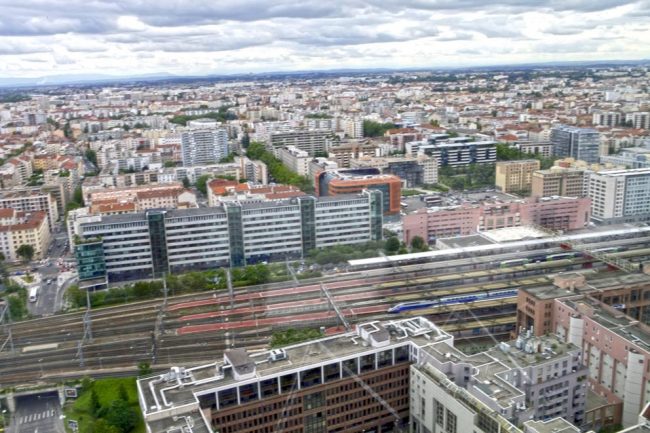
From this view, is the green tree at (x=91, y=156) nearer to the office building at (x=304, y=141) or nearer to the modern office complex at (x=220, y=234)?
the office building at (x=304, y=141)

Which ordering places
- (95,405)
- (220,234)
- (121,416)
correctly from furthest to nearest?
1. (220,234)
2. (95,405)
3. (121,416)

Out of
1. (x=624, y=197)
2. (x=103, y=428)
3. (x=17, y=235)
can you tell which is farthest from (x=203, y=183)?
(x=103, y=428)

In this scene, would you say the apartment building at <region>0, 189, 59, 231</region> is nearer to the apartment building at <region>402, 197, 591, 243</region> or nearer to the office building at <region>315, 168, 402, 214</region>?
the office building at <region>315, 168, 402, 214</region>

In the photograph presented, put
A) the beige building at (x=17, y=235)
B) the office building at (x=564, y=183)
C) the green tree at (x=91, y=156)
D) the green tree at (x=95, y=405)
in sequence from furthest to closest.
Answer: the green tree at (x=91, y=156), the office building at (x=564, y=183), the beige building at (x=17, y=235), the green tree at (x=95, y=405)

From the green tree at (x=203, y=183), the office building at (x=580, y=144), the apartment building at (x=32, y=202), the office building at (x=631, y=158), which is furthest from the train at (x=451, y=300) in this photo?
the office building at (x=580, y=144)

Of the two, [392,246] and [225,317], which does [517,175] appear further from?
[225,317]

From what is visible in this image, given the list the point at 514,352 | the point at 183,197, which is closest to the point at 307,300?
the point at 514,352
